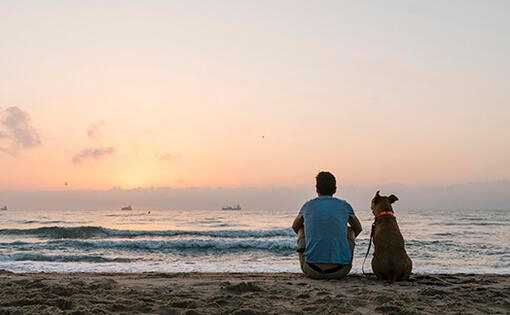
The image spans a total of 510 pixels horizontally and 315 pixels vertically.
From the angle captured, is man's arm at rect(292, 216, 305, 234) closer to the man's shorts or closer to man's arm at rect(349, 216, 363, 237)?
the man's shorts

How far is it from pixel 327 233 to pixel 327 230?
37 millimetres

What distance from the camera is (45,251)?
15508 mm

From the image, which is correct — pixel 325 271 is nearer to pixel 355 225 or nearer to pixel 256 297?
pixel 355 225

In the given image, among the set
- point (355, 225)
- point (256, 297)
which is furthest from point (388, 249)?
point (256, 297)

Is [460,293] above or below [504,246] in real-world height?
above

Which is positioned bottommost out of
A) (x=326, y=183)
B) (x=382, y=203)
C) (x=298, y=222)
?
(x=298, y=222)

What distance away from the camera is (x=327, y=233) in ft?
18.9

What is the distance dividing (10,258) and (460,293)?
11897 millimetres

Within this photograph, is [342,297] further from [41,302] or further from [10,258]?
[10,258]

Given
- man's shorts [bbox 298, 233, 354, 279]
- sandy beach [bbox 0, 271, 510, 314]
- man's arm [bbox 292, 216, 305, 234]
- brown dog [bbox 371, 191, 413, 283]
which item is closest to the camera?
sandy beach [bbox 0, 271, 510, 314]

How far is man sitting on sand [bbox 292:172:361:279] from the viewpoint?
5.77m

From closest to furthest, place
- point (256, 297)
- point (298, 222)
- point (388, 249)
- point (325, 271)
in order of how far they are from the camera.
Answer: point (256, 297) < point (388, 249) < point (325, 271) < point (298, 222)

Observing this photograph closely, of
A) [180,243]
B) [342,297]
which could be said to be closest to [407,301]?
[342,297]

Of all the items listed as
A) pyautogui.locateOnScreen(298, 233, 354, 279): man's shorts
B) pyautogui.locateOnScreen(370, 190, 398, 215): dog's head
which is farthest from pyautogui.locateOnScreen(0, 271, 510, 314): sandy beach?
pyautogui.locateOnScreen(370, 190, 398, 215): dog's head
